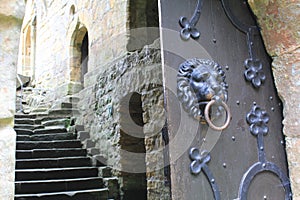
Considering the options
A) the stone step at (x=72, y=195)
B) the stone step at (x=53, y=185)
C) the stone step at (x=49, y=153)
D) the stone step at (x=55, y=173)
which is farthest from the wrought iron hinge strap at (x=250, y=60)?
the stone step at (x=49, y=153)

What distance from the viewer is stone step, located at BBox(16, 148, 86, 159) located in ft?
15.6

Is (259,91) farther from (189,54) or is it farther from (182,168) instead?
(182,168)

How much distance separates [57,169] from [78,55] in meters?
4.03

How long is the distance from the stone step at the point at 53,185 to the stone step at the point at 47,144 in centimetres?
111

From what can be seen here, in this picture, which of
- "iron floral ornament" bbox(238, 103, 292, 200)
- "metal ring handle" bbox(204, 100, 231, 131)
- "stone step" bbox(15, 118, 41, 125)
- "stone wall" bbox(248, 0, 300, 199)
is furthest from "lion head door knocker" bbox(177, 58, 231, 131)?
"stone step" bbox(15, 118, 41, 125)

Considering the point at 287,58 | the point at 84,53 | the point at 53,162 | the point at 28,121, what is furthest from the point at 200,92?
the point at 84,53

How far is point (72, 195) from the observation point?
12.9ft

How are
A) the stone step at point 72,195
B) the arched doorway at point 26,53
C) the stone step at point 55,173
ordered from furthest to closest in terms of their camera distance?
the arched doorway at point 26,53 → the stone step at point 55,173 → the stone step at point 72,195

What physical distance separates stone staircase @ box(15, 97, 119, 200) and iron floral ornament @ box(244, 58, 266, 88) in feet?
10.1

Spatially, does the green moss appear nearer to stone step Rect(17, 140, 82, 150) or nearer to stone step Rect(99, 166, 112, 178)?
stone step Rect(99, 166, 112, 178)

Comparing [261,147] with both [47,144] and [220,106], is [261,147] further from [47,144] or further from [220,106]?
[47,144]

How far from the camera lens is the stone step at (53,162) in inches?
178

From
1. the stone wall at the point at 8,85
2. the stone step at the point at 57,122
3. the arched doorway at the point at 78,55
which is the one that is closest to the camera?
the stone wall at the point at 8,85

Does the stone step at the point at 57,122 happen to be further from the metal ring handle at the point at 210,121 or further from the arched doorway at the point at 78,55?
the metal ring handle at the point at 210,121
